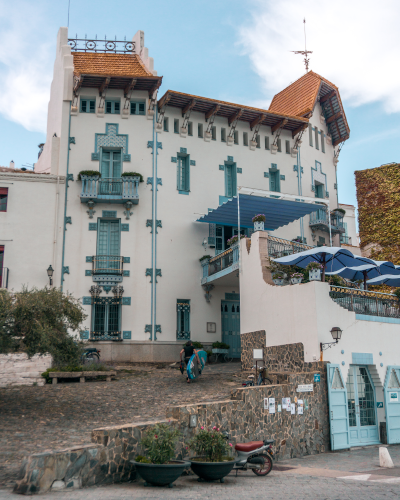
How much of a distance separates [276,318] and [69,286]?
9584 millimetres

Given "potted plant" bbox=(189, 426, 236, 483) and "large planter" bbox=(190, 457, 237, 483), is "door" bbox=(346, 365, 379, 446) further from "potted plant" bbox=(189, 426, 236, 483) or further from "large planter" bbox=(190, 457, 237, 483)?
"large planter" bbox=(190, 457, 237, 483)

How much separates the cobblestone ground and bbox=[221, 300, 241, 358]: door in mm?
4699

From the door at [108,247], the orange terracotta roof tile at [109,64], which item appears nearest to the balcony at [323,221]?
the door at [108,247]

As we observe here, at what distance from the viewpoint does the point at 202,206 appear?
26234 mm

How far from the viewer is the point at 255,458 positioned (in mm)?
11625

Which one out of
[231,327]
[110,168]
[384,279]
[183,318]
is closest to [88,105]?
[110,168]

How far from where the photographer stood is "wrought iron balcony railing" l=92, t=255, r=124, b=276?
2388 cm

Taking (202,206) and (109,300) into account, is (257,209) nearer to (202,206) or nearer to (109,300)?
(202,206)

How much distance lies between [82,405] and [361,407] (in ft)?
29.5

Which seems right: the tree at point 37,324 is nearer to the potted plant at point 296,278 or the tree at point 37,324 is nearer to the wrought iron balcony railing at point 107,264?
the potted plant at point 296,278

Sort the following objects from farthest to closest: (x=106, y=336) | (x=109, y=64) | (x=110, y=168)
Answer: (x=109, y=64) < (x=110, y=168) < (x=106, y=336)

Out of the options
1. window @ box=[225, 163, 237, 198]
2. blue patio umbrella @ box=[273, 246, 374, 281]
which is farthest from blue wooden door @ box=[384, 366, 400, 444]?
window @ box=[225, 163, 237, 198]

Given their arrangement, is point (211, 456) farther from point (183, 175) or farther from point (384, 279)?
point (183, 175)

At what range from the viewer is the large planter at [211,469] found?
10.5 meters
